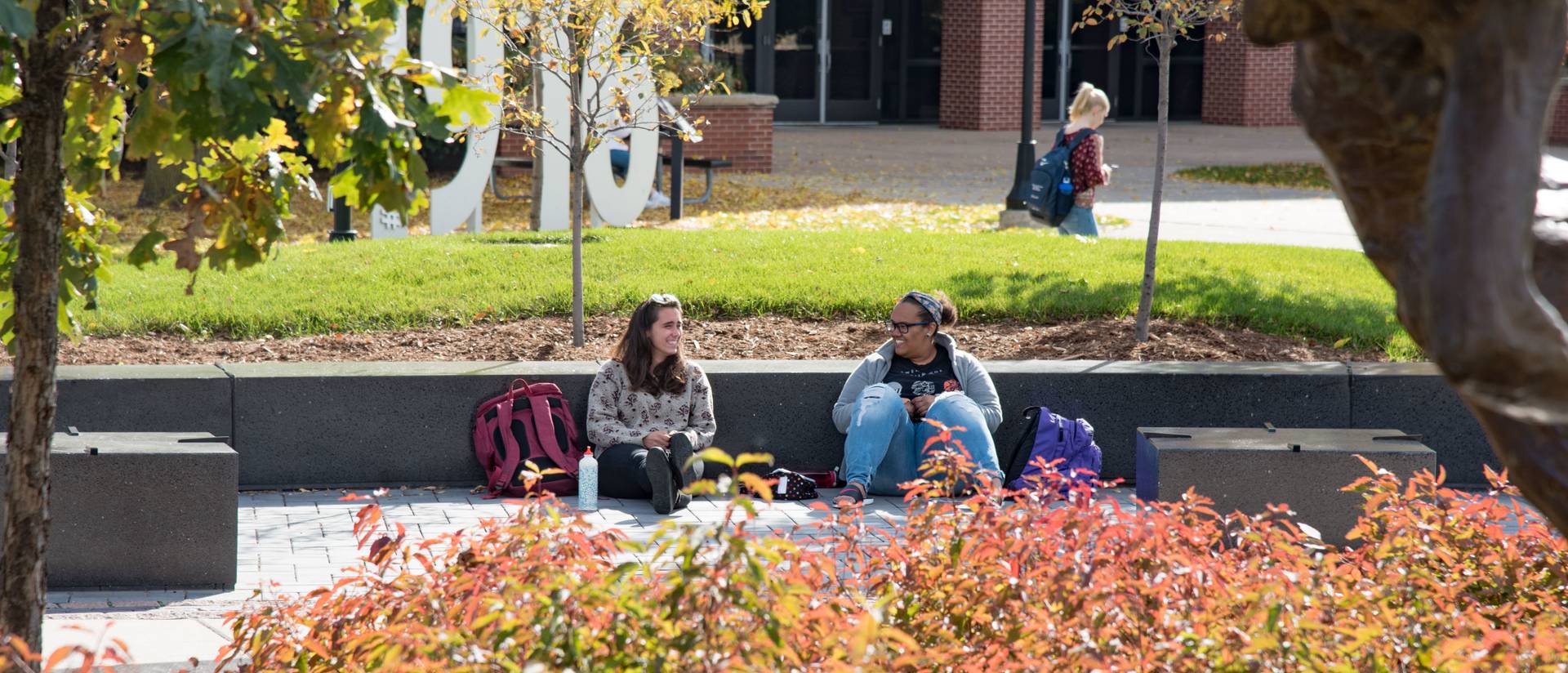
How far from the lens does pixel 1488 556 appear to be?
4.38 metres

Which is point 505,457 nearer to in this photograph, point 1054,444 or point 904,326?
point 904,326

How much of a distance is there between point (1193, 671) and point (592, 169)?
11038 millimetres

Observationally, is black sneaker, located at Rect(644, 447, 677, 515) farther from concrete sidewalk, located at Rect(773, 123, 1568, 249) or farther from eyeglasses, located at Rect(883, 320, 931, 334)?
concrete sidewalk, located at Rect(773, 123, 1568, 249)

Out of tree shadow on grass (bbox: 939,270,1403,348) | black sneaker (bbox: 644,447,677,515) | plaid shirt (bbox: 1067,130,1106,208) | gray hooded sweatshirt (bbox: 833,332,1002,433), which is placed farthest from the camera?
plaid shirt (bbox: 1067,130,1106,208)

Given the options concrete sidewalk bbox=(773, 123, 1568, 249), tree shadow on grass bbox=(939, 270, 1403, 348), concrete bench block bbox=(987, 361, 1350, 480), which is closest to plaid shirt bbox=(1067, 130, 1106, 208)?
tree shadow on grass bbox=(939, 270, 1403, 348)

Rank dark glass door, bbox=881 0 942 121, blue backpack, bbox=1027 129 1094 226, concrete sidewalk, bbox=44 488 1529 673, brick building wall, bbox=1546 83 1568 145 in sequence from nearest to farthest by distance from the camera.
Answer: concrete sidewalk, bbox=44 488 1529 673 < blue backpack, bbox=1027 129 1094 226 < brick building wall, bbox=1546 83 1568 145 < dark glass door, bbox=881 0 942 121

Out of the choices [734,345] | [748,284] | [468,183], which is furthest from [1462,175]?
[468,183]

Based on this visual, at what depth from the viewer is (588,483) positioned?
691cm

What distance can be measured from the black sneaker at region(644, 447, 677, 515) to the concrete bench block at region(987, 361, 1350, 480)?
165cm

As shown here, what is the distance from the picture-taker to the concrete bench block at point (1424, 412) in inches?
297

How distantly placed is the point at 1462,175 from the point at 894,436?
5.37m

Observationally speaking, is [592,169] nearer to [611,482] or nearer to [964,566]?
[611,482]

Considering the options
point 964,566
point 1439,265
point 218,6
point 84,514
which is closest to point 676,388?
point 84,514

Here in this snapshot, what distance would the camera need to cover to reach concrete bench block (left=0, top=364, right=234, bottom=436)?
698cm
